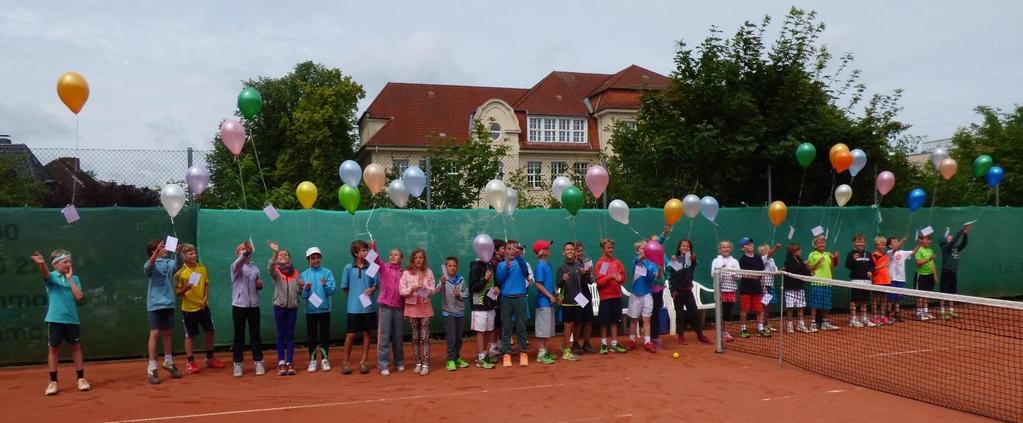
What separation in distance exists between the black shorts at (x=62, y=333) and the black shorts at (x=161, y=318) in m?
0.73

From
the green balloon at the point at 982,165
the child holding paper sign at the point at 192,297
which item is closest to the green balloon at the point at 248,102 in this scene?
the child holding paper sign at the point at 192,297

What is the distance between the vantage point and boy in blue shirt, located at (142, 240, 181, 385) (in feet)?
25.2

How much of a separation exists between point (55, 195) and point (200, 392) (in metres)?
8.35

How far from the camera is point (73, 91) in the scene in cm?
725

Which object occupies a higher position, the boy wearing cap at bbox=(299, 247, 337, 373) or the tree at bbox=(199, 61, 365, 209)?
the tree at bbox=(199, 61, 365, 209)

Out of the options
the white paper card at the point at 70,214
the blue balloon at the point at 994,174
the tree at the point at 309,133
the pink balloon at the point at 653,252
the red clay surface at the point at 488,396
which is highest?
the tree at the point at 309,133

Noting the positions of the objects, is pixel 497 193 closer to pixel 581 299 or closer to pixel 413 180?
pixel 413 180

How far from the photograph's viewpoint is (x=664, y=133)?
1284 cm

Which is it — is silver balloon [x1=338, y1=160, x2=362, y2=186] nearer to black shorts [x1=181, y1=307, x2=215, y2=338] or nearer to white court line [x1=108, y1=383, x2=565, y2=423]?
black shorts [x1=181, y1=307, x2=215, y2=338]

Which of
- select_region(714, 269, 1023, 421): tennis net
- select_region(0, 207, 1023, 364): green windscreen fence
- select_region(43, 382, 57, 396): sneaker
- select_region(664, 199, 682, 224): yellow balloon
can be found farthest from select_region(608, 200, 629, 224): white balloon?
select_region(43, 382, 57, 396): sneaker

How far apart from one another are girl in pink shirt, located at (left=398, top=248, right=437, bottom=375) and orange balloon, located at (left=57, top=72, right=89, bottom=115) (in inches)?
152

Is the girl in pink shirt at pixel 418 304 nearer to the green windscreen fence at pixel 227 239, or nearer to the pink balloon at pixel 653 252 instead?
the green windscreen fence at pixel 227 239

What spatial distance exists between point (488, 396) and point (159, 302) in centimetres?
391

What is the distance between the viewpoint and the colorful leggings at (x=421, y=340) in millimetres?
8062
